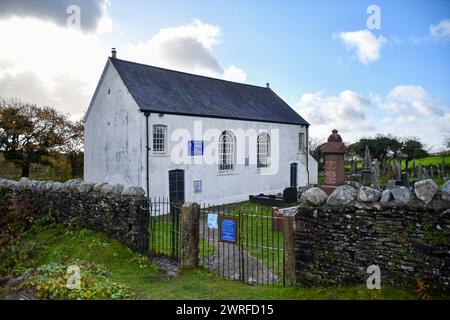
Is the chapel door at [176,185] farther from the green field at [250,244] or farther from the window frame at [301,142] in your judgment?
the window frame at [301,142]

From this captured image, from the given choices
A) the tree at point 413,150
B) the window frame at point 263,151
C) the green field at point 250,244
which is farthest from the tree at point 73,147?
the tree at point 413,150

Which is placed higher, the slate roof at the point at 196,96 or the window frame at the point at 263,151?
the slate roof at the point at 196,96

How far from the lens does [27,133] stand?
26516 mm

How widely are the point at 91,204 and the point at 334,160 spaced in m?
11.0

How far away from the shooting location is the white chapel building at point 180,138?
17.8m

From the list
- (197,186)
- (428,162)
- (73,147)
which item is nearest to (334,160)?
(197,186)

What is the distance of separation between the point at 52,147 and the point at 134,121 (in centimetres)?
1386

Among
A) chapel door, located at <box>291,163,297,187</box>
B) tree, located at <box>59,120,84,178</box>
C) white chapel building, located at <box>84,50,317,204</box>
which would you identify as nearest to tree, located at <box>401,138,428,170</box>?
chapel door, located at <box>291,163,297,187</box>

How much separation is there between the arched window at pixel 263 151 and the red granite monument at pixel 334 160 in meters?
8.81

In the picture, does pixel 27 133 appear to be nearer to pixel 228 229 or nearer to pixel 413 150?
pixel 228 229

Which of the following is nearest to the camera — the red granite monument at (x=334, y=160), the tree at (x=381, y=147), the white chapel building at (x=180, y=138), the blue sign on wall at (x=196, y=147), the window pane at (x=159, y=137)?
the red granite monument at (x=334, y=160)

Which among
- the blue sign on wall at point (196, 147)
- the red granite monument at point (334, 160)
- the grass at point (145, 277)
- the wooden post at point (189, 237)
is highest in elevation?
the blue sign on wall at point (196, 147)

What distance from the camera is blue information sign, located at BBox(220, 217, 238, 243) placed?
7977mm

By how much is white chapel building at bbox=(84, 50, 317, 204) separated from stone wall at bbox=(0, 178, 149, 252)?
550cm
